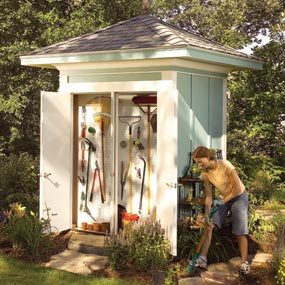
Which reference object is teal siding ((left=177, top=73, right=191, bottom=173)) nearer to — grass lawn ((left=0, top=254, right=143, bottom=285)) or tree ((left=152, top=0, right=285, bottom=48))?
grass lawn ((left=0, top=254, right=143, bottom=285))

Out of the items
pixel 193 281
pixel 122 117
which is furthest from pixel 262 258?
pixel 122 117

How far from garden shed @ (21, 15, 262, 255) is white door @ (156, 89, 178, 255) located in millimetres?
16

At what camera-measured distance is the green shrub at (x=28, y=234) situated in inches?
265

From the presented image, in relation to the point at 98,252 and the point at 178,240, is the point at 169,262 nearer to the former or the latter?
the point at 178,240

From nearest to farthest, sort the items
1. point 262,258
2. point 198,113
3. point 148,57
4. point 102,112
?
point 262,258
point 148,57
point 198,113
point 102,112

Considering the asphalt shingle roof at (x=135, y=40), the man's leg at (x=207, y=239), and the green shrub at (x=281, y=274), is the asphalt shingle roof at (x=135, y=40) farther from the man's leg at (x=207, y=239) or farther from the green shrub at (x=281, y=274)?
the green shrub at (x=281, y=274)

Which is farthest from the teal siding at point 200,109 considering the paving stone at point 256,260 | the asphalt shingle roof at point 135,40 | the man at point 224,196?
the paving stone at point 256,260

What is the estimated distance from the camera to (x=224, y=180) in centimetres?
593

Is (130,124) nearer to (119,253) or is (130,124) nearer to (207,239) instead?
(119,253)

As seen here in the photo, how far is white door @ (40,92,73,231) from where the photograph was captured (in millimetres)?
7516

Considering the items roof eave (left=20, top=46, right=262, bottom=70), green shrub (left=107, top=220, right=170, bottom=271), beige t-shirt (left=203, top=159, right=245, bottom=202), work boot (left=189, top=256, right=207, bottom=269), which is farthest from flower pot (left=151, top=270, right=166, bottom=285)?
roof eave (left=20, top=46, right=262, bottom=70)

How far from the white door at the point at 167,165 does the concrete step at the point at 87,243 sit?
107 cm

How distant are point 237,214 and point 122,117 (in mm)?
2400

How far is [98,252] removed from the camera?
702 centimetres
